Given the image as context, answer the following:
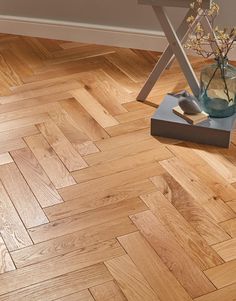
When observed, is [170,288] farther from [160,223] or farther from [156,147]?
[156,147]

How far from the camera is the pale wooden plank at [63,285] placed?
61.9 inches

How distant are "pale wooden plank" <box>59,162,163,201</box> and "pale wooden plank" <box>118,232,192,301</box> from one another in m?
0.28

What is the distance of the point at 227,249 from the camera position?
5.64ft

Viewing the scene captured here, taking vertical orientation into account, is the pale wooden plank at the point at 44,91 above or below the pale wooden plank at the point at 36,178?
below

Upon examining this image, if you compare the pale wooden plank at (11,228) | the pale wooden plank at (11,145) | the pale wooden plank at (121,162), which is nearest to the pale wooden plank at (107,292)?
the pale wooden plank at (11,228)

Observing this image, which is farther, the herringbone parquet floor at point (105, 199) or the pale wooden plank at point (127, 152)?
the pale wooden plank at point (127, 152)

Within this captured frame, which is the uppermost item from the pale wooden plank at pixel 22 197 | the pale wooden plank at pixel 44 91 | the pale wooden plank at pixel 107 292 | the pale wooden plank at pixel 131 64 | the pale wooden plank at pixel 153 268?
the pale wooden plank at pixel 153 268

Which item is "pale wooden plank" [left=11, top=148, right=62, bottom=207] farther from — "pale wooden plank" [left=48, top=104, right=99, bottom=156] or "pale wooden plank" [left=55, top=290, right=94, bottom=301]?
"pale wooden plank" [left=55, top=290, right=94, bottom=301]

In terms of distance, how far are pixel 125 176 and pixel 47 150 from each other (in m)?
0.37

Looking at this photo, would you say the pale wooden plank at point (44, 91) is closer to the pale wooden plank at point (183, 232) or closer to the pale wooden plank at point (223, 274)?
the pale wooden plank at point (183, 232)

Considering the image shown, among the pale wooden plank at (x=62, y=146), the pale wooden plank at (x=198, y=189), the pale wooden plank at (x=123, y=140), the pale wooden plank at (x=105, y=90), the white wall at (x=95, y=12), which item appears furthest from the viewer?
the white wall at (x=95, y=12)

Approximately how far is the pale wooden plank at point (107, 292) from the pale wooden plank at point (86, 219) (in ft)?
0.89

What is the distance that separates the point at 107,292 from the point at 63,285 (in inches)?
5.2

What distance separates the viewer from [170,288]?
1585 mm
